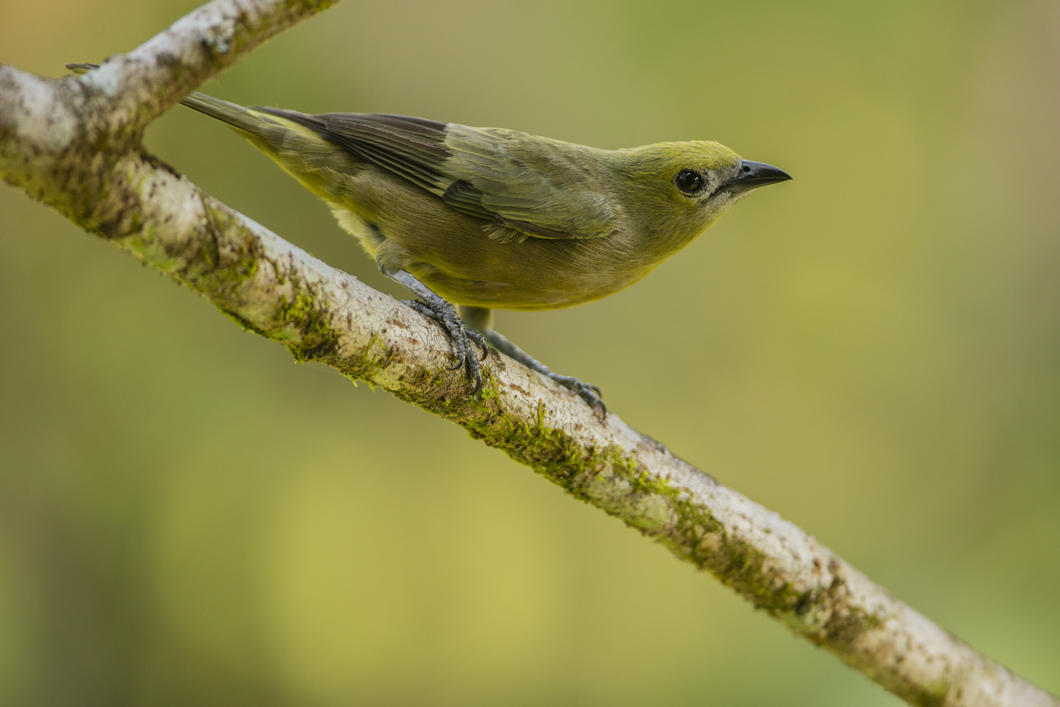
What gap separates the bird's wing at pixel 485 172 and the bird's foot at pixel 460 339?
0.80 meters

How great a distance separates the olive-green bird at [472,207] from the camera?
4.04 meters

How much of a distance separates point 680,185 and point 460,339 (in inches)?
71.3

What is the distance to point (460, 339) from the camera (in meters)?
3.25

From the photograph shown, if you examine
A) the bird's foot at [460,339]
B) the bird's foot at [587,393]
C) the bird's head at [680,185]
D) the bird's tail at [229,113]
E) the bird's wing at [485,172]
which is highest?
the bird's head at [680,185]

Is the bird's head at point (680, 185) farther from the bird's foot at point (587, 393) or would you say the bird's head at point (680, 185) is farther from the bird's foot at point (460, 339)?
the bird's foot at point (460, 339)

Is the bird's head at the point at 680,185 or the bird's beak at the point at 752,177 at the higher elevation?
the bird's beak at the point at 752,177

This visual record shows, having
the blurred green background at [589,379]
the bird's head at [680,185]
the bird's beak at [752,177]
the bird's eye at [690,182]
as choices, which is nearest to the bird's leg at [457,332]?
the bird's head at [680,185]

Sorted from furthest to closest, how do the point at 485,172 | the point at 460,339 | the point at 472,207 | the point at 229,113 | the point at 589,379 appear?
the point at 589,379 < the point at 485,172 < the point at 472,207 < the point at 229,113 < the point at 460,339

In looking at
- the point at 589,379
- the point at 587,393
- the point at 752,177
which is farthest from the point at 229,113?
the point at 589,379

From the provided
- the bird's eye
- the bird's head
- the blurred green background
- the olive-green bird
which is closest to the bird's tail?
the olive-green bird

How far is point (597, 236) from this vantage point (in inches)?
167

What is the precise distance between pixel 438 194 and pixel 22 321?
3699mm

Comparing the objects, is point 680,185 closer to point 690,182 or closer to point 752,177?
point 690,182

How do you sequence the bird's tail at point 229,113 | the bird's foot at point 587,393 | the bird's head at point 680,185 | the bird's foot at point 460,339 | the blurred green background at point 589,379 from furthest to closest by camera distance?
the blurred green background at point 589,379 < the bird's head at point 680,185 < the bird's foot at point 587,393 < the bird's tail at point 229,113 < the bird's foot at point 460,339
